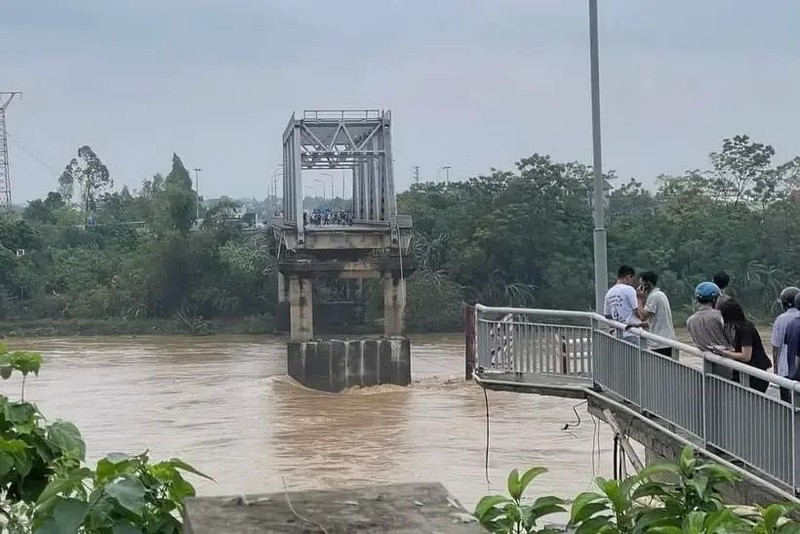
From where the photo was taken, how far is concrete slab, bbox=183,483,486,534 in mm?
1997

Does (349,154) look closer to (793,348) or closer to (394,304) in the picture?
(394,304)

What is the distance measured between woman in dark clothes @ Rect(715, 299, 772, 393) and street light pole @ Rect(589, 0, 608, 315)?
4935 millimetres

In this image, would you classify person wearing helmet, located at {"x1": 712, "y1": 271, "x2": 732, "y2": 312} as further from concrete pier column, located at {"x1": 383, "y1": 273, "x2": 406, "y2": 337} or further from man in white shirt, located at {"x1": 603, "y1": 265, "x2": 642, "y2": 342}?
concrete pier column, located at {"x1": 383, "y1": 273, "x2": 406, "y2": 337}

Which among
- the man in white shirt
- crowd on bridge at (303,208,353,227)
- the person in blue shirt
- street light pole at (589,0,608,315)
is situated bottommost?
the person in blue shirt

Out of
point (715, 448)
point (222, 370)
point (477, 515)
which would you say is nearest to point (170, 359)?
point (222, 370)

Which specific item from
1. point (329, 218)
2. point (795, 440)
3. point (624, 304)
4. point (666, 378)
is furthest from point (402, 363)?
point (795, 440)

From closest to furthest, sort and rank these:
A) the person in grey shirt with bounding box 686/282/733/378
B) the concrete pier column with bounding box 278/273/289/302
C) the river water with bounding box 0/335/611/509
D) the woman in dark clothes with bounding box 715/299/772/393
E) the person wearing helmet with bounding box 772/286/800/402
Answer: the person wearing helmet with bounding box 772/286/800/402 → the woman in dark clothes with bounding box 715/299/772/393 → the person in grey shirt with bounding box 686/282/733/378 → the river water with bounding box 0/335/611/509 → the concrete pier column with bounding box 278/273/289/302

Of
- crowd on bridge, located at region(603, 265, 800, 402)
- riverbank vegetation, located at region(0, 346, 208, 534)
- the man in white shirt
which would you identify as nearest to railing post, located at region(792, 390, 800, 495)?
crowd on bridge, located at region(603, 265, 800, 402)

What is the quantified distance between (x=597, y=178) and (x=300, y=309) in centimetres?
3454

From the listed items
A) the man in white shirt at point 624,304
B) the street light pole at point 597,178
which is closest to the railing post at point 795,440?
the man in white shirt at point 624,304

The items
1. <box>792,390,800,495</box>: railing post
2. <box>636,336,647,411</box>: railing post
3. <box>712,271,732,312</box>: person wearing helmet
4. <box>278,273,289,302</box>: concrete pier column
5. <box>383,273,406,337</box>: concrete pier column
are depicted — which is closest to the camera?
<box>792,390,800,495</box>: railing post

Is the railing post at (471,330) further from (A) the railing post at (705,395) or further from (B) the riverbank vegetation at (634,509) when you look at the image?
(B) the riverbank vegetation at (634,509)

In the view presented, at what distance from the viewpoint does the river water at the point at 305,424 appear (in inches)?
835

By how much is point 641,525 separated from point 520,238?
59559mm
